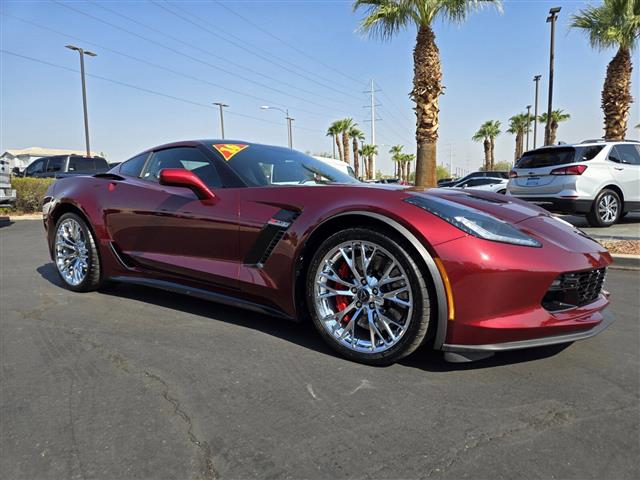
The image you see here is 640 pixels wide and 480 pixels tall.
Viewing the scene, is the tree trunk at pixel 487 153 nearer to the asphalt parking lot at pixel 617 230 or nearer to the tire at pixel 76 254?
the asphalt parking lot at pixel 617 230

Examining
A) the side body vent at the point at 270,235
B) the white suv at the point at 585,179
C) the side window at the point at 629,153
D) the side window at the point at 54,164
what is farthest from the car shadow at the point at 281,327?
the side window at the point at 54,164

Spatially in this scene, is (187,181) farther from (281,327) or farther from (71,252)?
(71,252)

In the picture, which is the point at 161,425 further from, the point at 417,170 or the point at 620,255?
the point at 417,170

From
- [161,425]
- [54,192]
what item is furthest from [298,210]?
[54,192]

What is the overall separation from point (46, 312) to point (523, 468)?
133 inches

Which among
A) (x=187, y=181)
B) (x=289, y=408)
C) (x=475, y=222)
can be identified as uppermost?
Answer: (x=187, y=181)

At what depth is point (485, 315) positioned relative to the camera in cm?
215

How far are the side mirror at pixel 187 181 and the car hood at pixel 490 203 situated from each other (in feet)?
4.25

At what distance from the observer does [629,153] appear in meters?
8.47

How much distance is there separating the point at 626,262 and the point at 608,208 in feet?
11.2

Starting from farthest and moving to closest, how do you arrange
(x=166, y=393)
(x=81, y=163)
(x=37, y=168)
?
(x=37, y=168)
(x=81, y=163)
(x=166, y=393)

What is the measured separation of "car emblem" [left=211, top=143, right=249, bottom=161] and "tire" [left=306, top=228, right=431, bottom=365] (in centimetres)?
113

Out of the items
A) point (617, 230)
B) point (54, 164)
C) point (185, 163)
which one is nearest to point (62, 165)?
point (54, 164)

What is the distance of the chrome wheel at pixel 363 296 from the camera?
2350 mm
